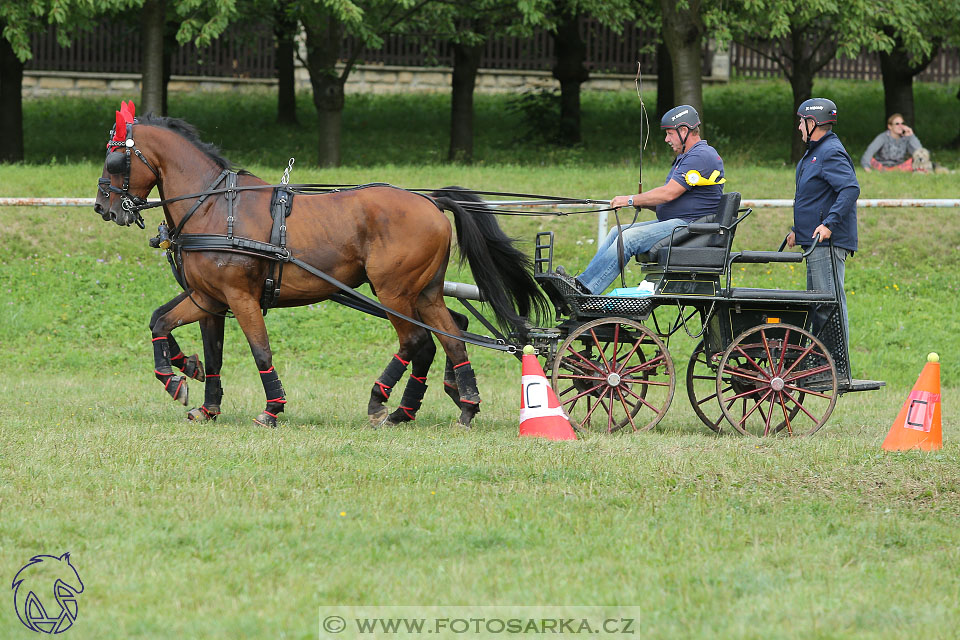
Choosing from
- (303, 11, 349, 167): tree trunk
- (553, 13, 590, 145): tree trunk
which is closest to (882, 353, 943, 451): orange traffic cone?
(303, 11, 349, 167): tree trunk

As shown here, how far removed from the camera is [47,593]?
14.7ft

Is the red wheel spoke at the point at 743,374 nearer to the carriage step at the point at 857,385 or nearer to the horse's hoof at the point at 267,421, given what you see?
the carriage step at the point at 857,385

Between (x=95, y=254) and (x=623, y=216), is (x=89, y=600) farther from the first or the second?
(x=623, y=216)

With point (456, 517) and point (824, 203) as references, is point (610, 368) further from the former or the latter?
point (456, 517)

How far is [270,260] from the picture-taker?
796 centimetres

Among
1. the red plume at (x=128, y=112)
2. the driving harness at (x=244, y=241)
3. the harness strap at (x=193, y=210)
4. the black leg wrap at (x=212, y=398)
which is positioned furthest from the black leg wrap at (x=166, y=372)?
the red plume at (x=128, y=112)

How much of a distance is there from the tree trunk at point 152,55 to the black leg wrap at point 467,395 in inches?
487

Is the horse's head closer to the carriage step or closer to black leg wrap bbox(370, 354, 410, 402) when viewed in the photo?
black leg wrap bbox(370, 354, 410, 402)

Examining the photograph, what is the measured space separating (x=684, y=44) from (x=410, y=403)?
12.0m

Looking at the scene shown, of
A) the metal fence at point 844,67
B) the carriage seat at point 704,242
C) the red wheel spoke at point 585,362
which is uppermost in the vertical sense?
the metal fence at point 844,67

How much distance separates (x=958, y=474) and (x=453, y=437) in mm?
3143

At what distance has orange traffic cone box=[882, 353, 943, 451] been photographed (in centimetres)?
732

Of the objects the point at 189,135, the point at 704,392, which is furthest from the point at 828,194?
the point at 189,135

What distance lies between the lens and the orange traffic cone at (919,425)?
7.32 meters
